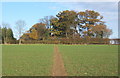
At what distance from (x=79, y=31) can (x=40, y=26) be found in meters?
14.0

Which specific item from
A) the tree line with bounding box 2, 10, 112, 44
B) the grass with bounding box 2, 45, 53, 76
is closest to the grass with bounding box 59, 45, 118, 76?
the grass with bounding box 2, 45, 53, 76

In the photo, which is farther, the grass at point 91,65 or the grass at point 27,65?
the grass at point 91,65

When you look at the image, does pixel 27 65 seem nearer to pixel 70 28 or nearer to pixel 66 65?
pixel 66 65

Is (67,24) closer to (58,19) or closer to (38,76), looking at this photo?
(58,19)

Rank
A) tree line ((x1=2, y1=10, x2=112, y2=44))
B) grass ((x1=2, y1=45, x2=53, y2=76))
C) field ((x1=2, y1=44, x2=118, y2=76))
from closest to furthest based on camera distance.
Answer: grass ((x1=2, y1=45, x2=53, y2=76))
field ((x1=2, y1=44, x2=118, y2=76))
tree line ((x1=2, y1=10, x2=112, y2=44))

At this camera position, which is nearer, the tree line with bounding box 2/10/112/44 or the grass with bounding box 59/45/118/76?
the grass with bounding box 59/45/118/76

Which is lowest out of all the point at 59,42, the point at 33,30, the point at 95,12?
the point at 59,42

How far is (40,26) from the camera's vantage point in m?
68.1

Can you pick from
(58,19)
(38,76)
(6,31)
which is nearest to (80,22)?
(58,19)

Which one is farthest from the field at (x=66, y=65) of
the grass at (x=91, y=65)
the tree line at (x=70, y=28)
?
the tree line at (x=70, y=28)

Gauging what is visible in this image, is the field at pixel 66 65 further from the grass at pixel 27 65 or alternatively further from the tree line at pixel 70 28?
the tree line at pixel 70 28

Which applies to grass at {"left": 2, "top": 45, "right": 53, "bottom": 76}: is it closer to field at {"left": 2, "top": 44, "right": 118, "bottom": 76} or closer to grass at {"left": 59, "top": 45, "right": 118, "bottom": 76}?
field at {"left": 2, "top": 44, "right": 118, "bottom": 76}

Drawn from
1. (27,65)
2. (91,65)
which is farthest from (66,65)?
(27,65)

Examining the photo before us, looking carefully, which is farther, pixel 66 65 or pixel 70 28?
pixel 70 28
